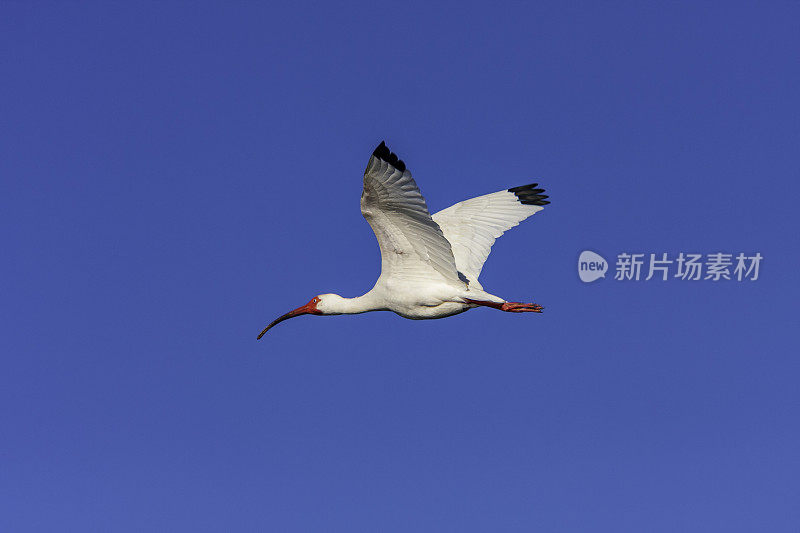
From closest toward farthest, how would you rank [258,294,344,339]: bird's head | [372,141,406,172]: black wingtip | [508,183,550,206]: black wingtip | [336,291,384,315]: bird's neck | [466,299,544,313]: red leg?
[372,141,406,172]: black wingtip → [466,299,544,313]: red leg → [336,291,384,315]: bird's neck → [258,294,344,339]: bird's head → [508,183,550,206]: black wingtip

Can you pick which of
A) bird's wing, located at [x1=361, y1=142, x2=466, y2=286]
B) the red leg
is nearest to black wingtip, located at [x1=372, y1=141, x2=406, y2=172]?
bird's wing, located at [x1=361, y1=142, x2=466, y2=286]

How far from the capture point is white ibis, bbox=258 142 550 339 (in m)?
17.9

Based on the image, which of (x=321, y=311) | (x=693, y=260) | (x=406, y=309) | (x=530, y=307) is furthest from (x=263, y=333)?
(x=693, y=260)

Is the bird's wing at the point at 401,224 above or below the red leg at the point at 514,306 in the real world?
above

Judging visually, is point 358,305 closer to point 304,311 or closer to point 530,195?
point 304,311

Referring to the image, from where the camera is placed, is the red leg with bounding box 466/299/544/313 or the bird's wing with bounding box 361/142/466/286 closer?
the bird's wing with bounding box 361/142/466/286

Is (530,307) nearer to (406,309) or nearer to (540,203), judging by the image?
(406,309)

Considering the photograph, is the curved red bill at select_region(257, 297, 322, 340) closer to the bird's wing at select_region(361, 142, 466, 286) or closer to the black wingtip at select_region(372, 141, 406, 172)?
the bird's wing at select_region(361, 142, 466, 286)

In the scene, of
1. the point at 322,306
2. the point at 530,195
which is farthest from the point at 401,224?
the point at 530,195

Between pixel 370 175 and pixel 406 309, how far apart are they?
3609 millimetres

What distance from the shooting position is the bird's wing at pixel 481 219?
22156 millimetres

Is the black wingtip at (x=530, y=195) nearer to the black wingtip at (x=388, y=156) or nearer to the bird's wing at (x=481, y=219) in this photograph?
the bird's wing at (x=481, y=219)

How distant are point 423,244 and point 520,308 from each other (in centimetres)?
231

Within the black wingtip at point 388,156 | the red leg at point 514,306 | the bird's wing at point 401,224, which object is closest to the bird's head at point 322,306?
the bird's wing at point 401,224
